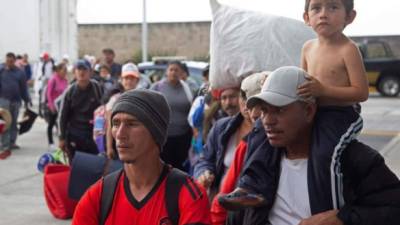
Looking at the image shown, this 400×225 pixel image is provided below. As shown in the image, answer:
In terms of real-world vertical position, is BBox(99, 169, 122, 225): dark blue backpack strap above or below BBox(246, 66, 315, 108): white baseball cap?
below

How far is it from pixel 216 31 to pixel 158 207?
1539 mm

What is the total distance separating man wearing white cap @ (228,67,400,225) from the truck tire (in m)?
24.1

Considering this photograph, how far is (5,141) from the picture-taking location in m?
11.7

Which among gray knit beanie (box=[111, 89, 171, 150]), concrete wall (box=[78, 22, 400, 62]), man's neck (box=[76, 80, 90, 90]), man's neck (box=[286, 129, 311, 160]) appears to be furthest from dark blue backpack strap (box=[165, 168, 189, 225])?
concrete wall (box=[78, 22, 400, 62])

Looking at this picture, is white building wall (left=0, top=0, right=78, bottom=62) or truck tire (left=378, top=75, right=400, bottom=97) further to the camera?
truck tire (left=378, top=75, right=400, bottom=97)

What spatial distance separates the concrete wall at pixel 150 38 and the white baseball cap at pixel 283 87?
35.8 metres

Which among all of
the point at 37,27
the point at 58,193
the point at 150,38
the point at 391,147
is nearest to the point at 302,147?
the point at 58,193

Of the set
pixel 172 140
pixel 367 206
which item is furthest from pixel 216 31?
pixel 172 140

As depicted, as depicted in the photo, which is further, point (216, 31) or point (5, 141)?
point (5, 141)

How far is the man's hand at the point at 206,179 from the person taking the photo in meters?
3.65

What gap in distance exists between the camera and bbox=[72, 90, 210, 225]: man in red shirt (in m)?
2.38

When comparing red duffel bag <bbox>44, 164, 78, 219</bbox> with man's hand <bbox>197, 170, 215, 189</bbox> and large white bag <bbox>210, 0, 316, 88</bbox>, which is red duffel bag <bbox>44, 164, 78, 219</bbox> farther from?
large white bag <bbox>210, 0, 316, 88</bbox>

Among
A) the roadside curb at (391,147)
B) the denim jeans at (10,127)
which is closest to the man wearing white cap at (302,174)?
the roadside curb at (391,147)

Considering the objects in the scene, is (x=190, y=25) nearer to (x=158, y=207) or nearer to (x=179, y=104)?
(x=179, y=104)
